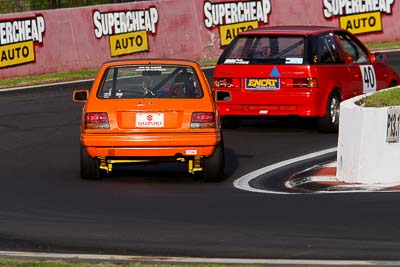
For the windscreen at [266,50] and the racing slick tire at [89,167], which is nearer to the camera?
Answer: the racing slick tire at [89,167]

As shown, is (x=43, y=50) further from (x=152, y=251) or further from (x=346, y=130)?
(x=152, y=251)

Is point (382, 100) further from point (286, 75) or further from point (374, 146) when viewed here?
point (286, 75)

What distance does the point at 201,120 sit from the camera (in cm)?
1376

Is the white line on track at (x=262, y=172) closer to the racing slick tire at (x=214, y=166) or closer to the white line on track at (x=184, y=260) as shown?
the racing slick tire at (x=214, y=166)

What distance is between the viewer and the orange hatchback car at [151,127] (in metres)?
13.7

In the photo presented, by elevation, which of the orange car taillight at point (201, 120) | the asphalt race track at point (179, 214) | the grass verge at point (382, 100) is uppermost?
the grass verge at point (382, 100)

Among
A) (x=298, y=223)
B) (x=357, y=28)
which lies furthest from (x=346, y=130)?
(x=357, y=28)

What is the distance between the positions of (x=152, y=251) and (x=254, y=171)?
568cm

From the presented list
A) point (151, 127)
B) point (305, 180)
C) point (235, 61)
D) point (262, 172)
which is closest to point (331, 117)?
point (235, 61)

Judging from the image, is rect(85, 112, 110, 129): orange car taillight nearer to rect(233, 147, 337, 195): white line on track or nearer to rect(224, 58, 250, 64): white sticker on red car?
rect(233, 147, 337, 195): white line on track

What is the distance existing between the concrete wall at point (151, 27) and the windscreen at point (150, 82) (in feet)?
38.6

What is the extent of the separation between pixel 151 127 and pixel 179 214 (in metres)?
2.41

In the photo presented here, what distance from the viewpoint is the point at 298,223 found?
10.8m

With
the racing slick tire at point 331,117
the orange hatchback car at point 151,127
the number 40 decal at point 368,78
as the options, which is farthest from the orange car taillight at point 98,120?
the number 40 decal at point 368,78
